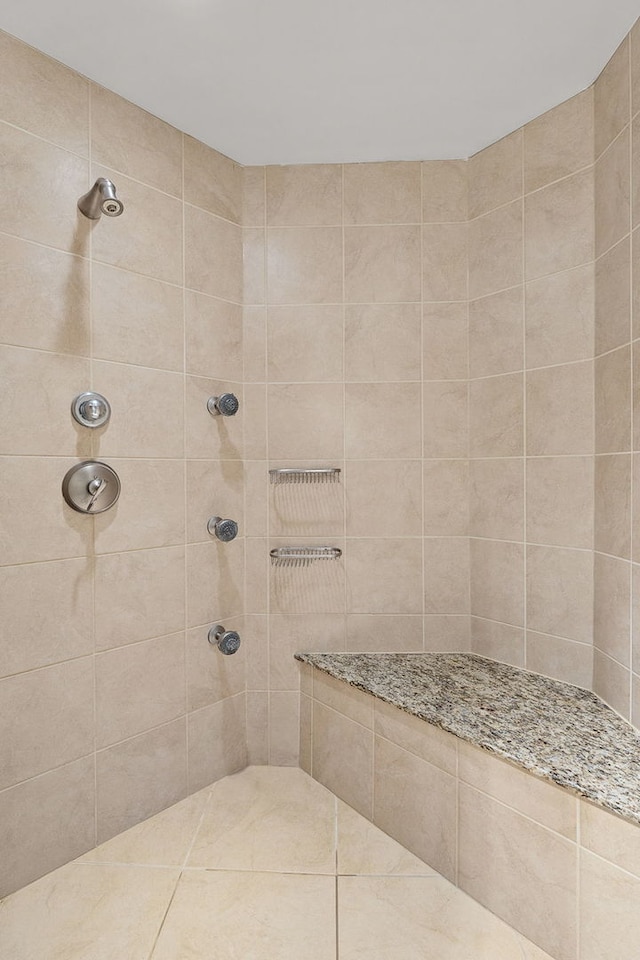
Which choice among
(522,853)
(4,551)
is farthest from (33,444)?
(522,853)

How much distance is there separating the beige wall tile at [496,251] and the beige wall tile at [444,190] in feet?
0.30

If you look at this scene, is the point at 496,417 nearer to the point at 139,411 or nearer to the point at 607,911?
the point at 139,411

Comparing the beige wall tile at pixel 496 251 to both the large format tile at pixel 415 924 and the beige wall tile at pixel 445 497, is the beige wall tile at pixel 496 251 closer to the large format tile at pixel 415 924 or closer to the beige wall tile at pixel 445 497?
the beige wall tile at pixel 445 497

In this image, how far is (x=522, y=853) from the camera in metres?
1.22

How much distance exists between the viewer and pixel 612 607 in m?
1.51

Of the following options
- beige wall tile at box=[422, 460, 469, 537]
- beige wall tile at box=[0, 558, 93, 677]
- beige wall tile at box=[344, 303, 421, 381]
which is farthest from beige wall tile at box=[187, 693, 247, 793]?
beige wall tile at box=[344, 303, 421, 381]

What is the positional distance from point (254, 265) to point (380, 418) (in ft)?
2.43

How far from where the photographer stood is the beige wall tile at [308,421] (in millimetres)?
1919

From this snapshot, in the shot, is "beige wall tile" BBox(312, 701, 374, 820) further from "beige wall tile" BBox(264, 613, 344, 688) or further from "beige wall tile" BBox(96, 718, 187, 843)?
"beige wall tile" BBox(96, 718, 187, 843)

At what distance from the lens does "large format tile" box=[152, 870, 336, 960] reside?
3.89 ft

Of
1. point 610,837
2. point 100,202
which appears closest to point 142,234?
point 100,202

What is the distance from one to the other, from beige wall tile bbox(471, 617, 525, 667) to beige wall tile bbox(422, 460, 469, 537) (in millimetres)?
346

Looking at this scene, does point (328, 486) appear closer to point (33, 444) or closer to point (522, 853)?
point (33, 444)

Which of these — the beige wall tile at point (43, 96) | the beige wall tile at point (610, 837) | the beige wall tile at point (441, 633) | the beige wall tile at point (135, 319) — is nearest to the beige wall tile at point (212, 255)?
the beige wall tile at point (135, 319)
